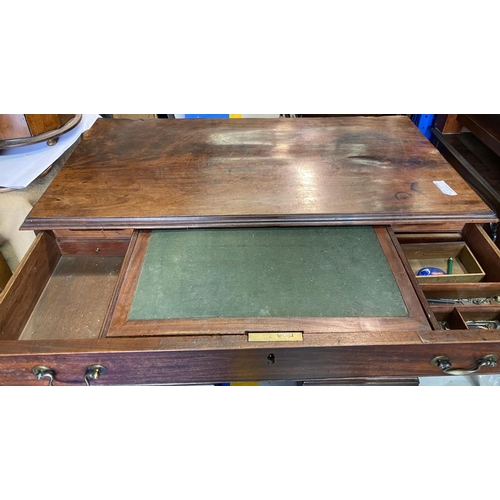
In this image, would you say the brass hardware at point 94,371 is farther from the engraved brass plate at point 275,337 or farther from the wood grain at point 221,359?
the engraved brass plate at point 275,337

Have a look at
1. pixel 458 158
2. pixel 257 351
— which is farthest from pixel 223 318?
pixel 458 158

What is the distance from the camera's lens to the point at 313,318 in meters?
0.69

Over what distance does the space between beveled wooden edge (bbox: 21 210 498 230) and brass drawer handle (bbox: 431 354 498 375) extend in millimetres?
328

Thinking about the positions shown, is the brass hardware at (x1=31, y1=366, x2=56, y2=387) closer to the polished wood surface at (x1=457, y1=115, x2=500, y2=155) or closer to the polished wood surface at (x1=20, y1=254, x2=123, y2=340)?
the polished wood surface at (x1=20, y1=254, x2=123, y2=340)

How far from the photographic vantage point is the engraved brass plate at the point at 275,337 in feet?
2.14

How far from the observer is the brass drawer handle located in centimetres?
68

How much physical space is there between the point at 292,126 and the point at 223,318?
842mm

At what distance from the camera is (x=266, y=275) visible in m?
0.77

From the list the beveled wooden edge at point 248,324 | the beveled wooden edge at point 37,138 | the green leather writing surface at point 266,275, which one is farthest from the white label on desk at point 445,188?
the beveled wooden edge at point 37,138

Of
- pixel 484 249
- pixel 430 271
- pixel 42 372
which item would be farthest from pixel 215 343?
pixel 484 249

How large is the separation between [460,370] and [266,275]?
0.43 metres

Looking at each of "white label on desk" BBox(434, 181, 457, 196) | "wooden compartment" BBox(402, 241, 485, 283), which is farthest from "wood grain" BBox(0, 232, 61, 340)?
"white label on desk" BBox(434, 181, 457, 196)

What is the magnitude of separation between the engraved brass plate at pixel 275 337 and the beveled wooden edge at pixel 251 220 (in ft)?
0.98

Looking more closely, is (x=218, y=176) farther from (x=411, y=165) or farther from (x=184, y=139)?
(x=411, y=165)
